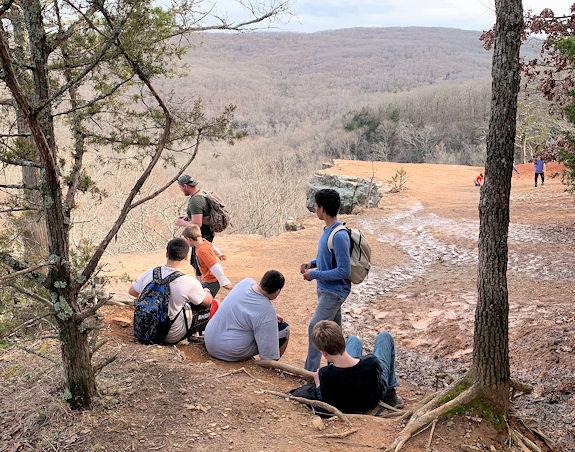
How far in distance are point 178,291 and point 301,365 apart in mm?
1763

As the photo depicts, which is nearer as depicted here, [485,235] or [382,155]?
[485,235]

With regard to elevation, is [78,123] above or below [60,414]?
above

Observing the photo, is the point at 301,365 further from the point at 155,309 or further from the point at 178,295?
the point at 155,309

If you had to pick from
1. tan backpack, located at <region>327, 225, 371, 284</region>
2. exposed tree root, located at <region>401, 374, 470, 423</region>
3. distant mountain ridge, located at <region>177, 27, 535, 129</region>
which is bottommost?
exposed tree root, located at <region>401, 374, 470, 423</region>

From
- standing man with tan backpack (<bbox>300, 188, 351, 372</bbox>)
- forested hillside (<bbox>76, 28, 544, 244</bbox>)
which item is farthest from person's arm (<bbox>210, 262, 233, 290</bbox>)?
standing man with tan backpack (<bbox>300, 188, 351, 372</bbox>)

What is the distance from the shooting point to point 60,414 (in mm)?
3514

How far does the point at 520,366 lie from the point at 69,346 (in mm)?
4108

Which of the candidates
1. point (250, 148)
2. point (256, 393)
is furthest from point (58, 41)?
point (250, 148)

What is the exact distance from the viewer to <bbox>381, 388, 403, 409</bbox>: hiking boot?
4582 mm

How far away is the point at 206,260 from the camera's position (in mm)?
6078

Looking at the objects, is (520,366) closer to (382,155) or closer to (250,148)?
(250,148)

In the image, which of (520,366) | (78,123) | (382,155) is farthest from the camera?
(382,155)

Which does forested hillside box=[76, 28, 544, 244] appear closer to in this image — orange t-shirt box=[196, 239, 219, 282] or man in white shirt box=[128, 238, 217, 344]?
orange t-shirt box=[196, 239, 219, 282]

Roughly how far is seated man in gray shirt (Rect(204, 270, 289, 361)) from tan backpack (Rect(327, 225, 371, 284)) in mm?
639
